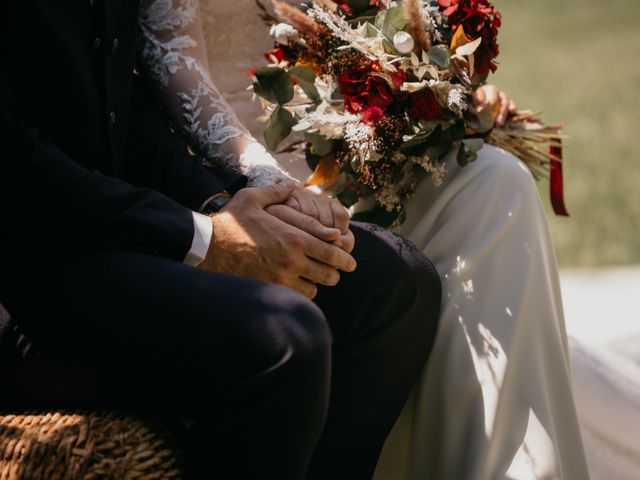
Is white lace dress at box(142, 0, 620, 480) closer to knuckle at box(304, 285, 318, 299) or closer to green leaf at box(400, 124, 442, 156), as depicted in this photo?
green leaf at box(400, 124, 442, 156)

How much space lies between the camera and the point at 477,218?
193cm

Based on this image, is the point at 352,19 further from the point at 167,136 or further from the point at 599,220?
the point at 599,220

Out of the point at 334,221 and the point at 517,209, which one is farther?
the point at 517,209

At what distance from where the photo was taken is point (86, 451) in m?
1.42

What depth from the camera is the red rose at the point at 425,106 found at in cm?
188

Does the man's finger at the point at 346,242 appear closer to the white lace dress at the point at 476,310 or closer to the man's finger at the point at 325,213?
the man's finger at the point at 325,213

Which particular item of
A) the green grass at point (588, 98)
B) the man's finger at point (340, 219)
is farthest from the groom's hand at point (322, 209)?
the green grass at point (588, 98)

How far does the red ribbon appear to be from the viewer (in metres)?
2.31

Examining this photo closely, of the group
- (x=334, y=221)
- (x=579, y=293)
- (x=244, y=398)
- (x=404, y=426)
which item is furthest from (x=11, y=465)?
(x=579, y=293)

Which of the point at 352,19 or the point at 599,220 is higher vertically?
the point at 352,19

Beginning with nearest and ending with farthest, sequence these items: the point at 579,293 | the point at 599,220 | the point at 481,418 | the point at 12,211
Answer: the point at 12,211 < the point at 481,418 < the point at 579,293 < the point at 599,220

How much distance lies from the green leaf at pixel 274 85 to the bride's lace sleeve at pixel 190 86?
9 centimetres

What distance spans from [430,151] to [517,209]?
8.9 inches

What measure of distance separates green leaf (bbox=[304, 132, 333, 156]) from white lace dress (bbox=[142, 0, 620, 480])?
14 centimetres
